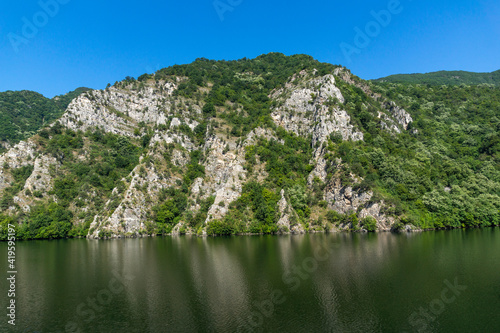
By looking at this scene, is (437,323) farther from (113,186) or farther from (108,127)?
(108,127)

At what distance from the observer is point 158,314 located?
2678 cm

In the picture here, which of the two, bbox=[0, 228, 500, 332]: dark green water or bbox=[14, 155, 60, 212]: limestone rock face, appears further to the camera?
bbox=[14, 155, 60, 212]: limestone rock face

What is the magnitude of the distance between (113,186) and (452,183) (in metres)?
122

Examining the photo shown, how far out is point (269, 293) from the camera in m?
31.6

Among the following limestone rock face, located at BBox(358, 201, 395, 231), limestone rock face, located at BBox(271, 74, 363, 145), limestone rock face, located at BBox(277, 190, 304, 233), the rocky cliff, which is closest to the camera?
limestone rock face, located at BBox(358, 201, 395, 231)

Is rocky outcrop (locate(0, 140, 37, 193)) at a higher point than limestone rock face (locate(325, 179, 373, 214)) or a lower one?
higher

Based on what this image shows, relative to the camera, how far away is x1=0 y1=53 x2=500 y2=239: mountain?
313ft

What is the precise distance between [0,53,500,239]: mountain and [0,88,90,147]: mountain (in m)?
41.8

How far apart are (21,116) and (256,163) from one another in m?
154

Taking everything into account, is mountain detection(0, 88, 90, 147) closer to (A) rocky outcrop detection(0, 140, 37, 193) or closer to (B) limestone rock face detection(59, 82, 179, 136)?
(B) limestone rock face detection(59, 82, 179, 136)

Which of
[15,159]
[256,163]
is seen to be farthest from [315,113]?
[15,159]

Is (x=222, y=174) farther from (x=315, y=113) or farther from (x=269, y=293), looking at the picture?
(x=269, y=293)

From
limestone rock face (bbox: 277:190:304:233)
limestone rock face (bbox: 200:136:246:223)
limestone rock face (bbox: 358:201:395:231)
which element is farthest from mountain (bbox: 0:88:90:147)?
limestone rock face (bbox: 358:201:395:231)

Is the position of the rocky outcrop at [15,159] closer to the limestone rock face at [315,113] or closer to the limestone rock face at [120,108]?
the limestone rock face at [120,108]
